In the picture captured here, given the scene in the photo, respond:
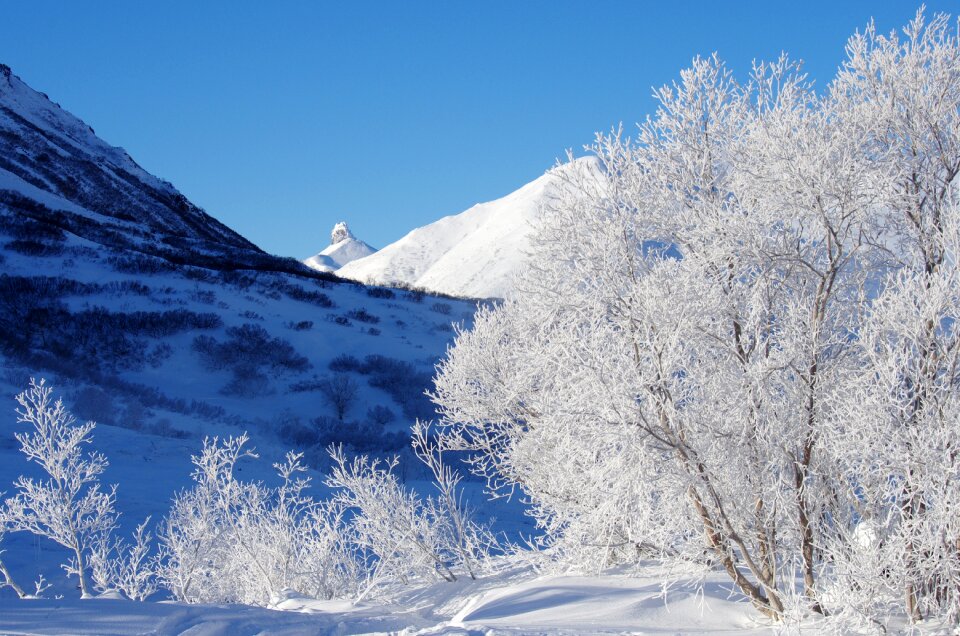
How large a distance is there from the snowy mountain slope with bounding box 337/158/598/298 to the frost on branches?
5287cm

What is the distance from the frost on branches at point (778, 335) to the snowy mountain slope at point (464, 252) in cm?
5287

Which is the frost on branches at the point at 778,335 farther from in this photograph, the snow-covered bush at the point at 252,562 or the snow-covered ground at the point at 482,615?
the snow-covered bush at the point at 252,562

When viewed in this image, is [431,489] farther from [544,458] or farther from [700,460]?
[700,460]

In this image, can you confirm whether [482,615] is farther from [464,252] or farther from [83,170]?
[464,252]

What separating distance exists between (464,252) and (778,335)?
3677 inches

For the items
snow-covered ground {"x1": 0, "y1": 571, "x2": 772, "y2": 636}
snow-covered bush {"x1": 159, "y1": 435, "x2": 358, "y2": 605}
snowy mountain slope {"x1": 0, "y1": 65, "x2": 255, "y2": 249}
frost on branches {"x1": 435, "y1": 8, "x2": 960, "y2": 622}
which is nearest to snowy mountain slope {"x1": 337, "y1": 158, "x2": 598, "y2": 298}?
snowy mountain slope {"x1": 0, "y1": 65, "x2": 255, "y2": 249}

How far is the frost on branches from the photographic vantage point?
15.4 feet

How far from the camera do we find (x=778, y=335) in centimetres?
538

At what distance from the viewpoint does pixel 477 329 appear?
30.9 feet

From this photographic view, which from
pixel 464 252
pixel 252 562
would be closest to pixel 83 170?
pixel 252 562

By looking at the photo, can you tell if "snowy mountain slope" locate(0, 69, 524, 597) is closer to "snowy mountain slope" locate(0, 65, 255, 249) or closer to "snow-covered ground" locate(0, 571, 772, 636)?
"snow-covered ground" locate(0, 571, 772, 636)

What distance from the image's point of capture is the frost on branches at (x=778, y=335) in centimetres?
470

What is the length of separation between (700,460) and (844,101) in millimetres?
3429

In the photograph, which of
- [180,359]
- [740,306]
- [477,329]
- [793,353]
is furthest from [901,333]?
[180,359]
